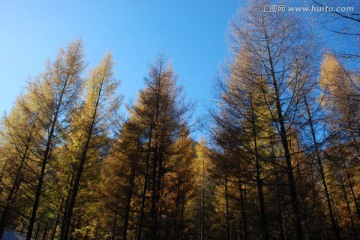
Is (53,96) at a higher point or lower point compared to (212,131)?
higher

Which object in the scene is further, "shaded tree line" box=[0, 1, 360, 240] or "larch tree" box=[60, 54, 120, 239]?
"larch tree" box=[60, 54, 120, 239]

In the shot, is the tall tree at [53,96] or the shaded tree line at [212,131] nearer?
the shaded tree line at [212,131]

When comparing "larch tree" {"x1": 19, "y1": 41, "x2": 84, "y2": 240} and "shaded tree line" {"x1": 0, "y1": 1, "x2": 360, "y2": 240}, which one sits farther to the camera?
"larch tree" {"x1": 19, "y1": 41, "x2": 84, "y2": 240}

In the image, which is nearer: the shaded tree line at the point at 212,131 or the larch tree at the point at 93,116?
the shaded tree line at the point at 212,131

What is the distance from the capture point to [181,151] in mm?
10180

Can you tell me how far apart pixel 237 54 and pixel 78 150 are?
986 cm

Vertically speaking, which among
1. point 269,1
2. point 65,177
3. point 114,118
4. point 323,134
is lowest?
point 323,134

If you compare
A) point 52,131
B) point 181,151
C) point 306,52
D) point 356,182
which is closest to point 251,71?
point 306,52

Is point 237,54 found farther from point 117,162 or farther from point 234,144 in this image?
point 117,162

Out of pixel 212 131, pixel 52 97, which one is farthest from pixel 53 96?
pixel 212 131

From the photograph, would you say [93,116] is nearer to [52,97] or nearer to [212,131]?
[52,97]

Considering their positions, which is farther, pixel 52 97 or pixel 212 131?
pixel 52 97

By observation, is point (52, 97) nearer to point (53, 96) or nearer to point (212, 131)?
point (53, 96)

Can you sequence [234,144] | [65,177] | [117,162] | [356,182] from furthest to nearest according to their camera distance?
[356,182] → [65,177] → [117,162] → [234,144]
